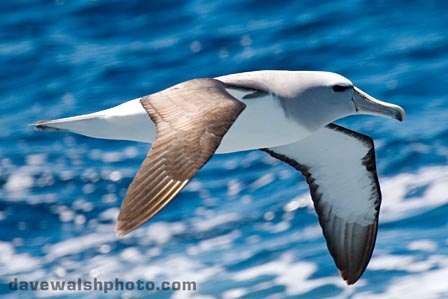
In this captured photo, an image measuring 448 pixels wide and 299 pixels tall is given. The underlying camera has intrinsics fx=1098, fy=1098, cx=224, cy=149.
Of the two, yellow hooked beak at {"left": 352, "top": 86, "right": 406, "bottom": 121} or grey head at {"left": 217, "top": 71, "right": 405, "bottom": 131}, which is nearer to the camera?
grey head at {"left": 217, "top": 71, "right": 405, "bottom": 131}

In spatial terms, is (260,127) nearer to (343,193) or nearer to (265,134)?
(265,134)

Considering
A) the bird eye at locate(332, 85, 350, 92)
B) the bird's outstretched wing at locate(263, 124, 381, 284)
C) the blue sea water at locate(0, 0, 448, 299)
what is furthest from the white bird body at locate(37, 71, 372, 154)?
the blue sea water at locate(0, 0, 448, 299)

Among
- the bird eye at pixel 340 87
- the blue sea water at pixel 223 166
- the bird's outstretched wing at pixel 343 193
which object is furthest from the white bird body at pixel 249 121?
the blue sea water at pixel 223 166

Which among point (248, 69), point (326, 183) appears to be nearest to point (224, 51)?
point (248, 69)

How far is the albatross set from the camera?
8.41m

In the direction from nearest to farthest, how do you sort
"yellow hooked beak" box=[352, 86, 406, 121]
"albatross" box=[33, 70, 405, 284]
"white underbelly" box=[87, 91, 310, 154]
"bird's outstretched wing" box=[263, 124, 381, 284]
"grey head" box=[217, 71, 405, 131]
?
1. "albatross" box=[33, 70, 405, 284]
2. "white underbelly" box=[87, 91, 310, 154]
3. "grey head" box=[217, 71, 405, 131]
4. "yellow hooked beak" box=[352, 86, 406, 121]
5. "bird's outstretched wing" box=[263, 124, 381, 284]

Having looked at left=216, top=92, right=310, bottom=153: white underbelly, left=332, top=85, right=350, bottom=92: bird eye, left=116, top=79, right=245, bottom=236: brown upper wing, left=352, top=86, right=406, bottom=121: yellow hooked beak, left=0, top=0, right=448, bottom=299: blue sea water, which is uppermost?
left=0, top=0, right=448, bottom=299: blue sea water

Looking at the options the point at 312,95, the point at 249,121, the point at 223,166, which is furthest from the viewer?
the point at 223,166

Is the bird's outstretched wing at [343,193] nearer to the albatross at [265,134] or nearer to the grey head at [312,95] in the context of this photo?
the albatross at [265,134]

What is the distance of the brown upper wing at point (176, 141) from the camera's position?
7.95 m

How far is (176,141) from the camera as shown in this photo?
8750 mm

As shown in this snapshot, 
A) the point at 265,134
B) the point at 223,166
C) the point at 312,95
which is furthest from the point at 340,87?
the point at 223,166

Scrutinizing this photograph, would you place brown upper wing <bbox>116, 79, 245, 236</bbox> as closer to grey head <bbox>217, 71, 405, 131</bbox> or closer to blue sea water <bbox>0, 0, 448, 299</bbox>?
grey head <bbox>217, 71, 405, 131</bbox>

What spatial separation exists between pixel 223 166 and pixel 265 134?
23.5 feet
